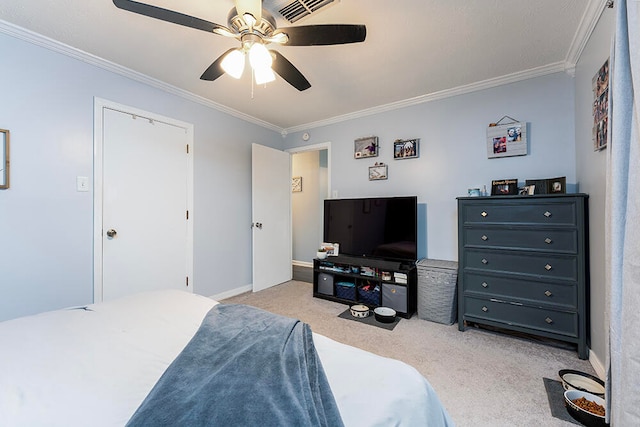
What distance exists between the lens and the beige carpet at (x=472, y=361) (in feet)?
4.94

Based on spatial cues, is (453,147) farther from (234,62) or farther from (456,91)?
(234,62)

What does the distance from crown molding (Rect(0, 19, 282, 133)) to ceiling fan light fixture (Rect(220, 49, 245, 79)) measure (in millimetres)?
1393

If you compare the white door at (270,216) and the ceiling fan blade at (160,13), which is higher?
the ceiling fan blade at (160,13)

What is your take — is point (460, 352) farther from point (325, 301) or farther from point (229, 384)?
point (229, 384)

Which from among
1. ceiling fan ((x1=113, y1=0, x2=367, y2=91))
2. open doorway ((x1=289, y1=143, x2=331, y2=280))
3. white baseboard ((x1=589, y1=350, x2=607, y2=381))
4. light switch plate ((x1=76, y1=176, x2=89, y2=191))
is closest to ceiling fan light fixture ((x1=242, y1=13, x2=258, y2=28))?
ceiling fan ((x1=113, y1=0, x2=367, y2=91))

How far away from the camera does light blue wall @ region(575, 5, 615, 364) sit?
5.64ft

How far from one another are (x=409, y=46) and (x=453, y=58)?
49cm

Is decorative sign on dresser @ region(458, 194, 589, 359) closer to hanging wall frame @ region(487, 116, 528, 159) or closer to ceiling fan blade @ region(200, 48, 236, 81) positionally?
hanging wall frame @ region(487, 116, 528, 159)

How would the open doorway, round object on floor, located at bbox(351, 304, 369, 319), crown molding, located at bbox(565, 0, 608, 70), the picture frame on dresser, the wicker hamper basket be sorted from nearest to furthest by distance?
crown molding, located at bbox(565, 0, 608, 70), the picture frame on dresser, the wicker hamper basket, round object on floor, located at bbox(351, 304, 369, 319), the open doorway

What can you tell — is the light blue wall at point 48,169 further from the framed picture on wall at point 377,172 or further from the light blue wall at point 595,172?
the light blue wall at point 595,172

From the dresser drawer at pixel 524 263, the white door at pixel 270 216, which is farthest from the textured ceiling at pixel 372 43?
the dresser drawer at pixel 524 263

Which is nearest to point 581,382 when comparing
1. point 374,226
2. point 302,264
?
point 374,226

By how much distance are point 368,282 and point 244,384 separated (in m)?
2.61

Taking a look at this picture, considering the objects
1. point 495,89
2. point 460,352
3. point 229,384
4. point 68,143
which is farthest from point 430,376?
point 68,143
